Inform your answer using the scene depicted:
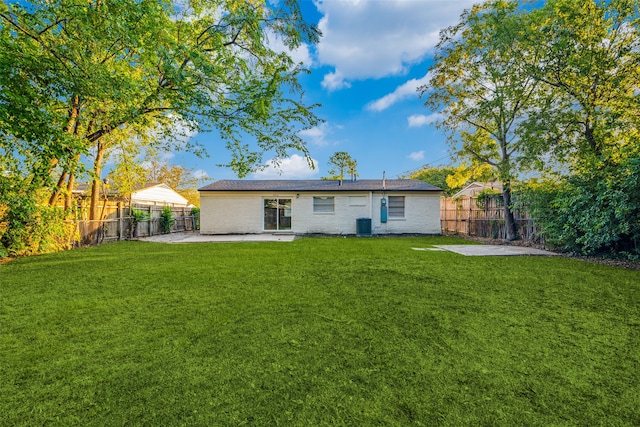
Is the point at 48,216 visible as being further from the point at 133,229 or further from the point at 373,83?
the point at 373,83

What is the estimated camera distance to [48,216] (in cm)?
743

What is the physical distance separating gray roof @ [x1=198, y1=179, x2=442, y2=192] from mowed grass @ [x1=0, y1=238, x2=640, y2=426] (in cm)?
949

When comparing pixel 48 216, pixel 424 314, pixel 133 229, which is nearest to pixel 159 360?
pixel 424 314

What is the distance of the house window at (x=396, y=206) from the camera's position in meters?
14.2

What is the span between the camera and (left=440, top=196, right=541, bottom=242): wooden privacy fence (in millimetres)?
10336

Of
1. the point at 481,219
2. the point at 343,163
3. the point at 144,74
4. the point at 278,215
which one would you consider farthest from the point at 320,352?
the point at 343,163

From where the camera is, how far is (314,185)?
1460cm

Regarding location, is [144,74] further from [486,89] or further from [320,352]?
[486,89]

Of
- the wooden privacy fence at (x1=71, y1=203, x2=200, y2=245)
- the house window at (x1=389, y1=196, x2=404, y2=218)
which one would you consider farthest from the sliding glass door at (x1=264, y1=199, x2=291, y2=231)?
the wooden privacy fence at (x1=71, y1=203, x2=200, y2=245)

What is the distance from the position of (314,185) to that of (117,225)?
9.09 m

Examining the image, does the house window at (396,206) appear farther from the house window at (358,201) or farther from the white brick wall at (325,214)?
the house window at (358,201)

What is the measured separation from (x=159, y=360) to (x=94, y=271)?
4.78 meters

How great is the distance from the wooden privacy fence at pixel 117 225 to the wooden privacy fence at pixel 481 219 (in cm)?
1590

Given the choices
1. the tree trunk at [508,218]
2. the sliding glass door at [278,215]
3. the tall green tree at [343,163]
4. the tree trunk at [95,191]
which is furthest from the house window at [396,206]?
the tall green tree at [343,163]
